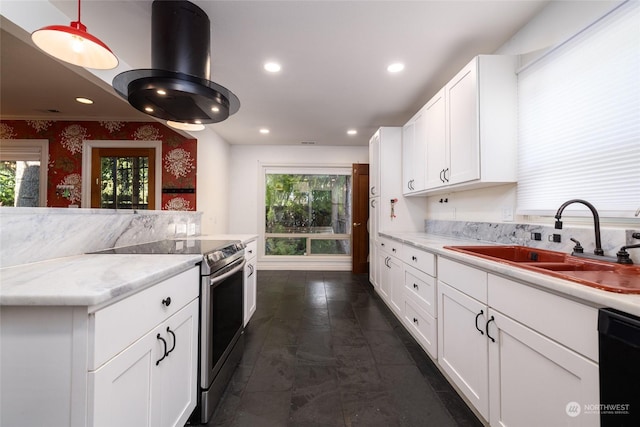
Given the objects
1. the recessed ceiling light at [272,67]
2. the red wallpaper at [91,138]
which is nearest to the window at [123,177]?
the red wallpaper at [91,138]

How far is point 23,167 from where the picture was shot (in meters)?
3.58

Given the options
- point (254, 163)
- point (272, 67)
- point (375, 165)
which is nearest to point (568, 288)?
point (272, 67)

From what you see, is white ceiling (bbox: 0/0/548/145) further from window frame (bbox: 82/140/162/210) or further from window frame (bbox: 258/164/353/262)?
window frame (bbox: 258/164/353/262)

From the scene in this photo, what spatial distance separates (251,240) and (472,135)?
84.2 inches

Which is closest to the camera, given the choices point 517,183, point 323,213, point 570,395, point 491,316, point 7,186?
point 570,395

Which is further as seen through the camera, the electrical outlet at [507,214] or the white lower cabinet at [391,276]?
the white lower cabinet at [391,276]

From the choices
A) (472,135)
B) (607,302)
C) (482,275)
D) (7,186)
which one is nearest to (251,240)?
(482,275)

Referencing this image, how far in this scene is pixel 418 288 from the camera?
214cm

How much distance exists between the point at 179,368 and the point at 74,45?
1.68m

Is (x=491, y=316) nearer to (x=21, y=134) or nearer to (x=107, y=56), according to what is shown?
(x=107, y=56)

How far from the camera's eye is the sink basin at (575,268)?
0.83 m

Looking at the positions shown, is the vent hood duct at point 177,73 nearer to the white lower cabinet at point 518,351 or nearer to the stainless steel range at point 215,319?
the stainless steel range at point 215,319

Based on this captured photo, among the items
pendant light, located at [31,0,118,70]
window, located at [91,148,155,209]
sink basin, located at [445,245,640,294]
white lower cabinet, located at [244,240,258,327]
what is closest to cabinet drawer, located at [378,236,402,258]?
sink basin, located at [445,245,640,294]

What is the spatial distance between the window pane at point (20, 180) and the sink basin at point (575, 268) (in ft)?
17.9
